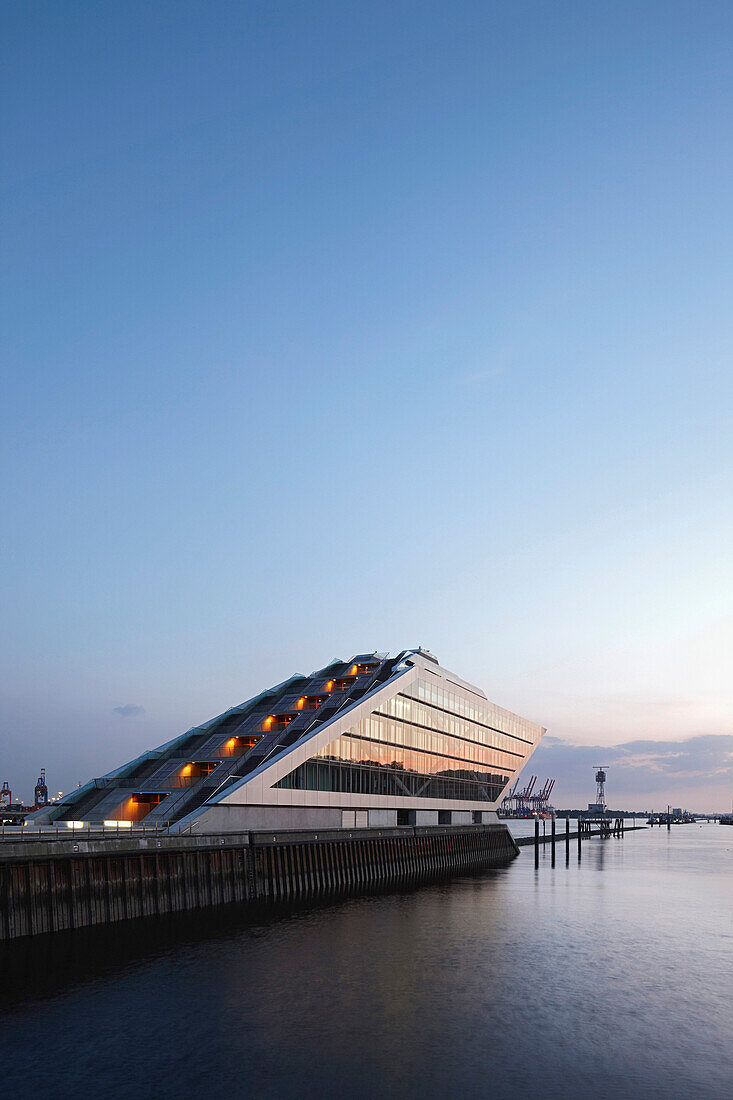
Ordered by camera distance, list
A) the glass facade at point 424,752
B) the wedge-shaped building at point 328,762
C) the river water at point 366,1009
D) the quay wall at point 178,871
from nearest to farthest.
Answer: the river water at point 366,1009, the quay wall at point 178,871, the wedge-shaped building at point 328,762, the glass facade at point 424,752

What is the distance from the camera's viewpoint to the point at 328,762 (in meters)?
70.1

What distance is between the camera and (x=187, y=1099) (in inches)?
856

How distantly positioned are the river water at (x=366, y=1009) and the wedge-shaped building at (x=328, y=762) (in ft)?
44.3

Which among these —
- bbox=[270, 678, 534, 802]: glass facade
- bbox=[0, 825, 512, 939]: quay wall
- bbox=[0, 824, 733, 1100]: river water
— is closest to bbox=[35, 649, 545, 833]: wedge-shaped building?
bbox=[270, 678, 534, 802]: glass facade

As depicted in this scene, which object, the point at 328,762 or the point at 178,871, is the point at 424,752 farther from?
the point at 178,871

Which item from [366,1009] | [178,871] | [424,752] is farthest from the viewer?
[424,752]

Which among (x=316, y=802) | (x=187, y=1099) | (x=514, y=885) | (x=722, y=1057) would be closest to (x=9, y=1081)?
(x=187, y=1099)

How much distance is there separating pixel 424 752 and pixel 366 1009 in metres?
62.5

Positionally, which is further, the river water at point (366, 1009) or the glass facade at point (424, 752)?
the glass facade at point (424, 752)

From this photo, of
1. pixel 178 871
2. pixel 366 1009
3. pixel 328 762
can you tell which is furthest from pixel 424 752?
pixel 366 1009

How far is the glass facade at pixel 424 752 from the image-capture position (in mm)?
72438

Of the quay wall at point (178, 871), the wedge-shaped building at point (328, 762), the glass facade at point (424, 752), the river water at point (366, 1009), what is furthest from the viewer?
the glass facade at point (424, 752)

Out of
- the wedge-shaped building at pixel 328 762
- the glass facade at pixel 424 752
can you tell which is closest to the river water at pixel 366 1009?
the wedge-shaped building at pixel 328 762

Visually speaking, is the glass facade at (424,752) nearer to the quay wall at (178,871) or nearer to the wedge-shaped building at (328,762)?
the wedge-shaped building at (328,762)
